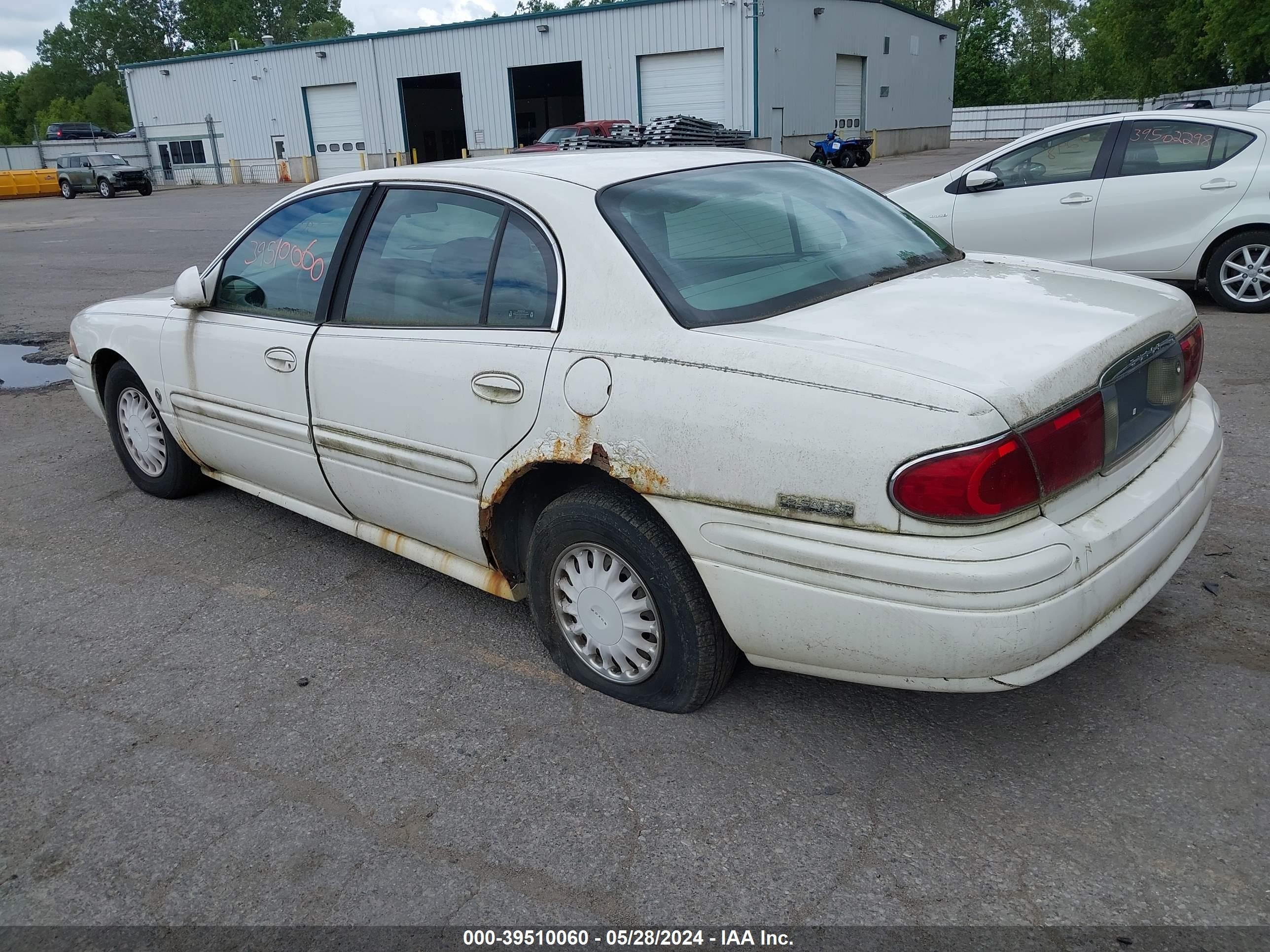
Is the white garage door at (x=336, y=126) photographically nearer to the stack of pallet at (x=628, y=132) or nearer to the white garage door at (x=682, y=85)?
the white garage door at (x=682, y=85)

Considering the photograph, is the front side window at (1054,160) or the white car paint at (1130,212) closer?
the white car paint at (1130,212)

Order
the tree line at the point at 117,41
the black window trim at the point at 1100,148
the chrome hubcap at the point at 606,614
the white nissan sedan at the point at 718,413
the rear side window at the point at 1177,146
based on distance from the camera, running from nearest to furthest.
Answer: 1. the white nissan sedan at the point at 718,413
2. the chrome hubcap at the point at 606,614
3. the rear side window at the point at 1177,146
4. the black window trim at the point at 1100,148
5. the tree line at the point at 117,41

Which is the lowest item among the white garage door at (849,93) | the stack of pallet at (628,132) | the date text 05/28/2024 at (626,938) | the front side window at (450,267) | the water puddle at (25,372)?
the date text 05/28/2024 at (626,938)

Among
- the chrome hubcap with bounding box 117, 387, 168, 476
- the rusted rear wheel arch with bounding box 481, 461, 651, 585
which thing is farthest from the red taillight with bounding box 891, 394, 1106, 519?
the chrome hubcap with bounding box 117, 387, 168, 476

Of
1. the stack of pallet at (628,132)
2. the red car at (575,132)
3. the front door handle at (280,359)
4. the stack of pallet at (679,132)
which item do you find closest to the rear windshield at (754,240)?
the front door handle at (280,359)

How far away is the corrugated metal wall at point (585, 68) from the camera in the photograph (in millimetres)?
30672

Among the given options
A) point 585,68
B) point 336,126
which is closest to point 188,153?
point 336,126

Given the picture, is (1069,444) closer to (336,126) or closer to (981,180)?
(981,180)

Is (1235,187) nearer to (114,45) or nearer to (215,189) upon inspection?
(215,189)

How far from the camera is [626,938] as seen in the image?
2211 millimetres

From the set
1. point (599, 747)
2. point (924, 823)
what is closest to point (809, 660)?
point (924, 823)

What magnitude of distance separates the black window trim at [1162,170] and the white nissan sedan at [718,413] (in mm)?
5130

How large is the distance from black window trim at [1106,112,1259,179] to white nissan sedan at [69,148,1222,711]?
Answer: 5.13 metres

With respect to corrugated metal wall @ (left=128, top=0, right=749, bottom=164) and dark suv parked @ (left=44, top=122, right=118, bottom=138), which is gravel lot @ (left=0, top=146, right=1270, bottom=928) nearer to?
corrugated metal wall @ (left=128, top=0, right=749, bottom=164)
